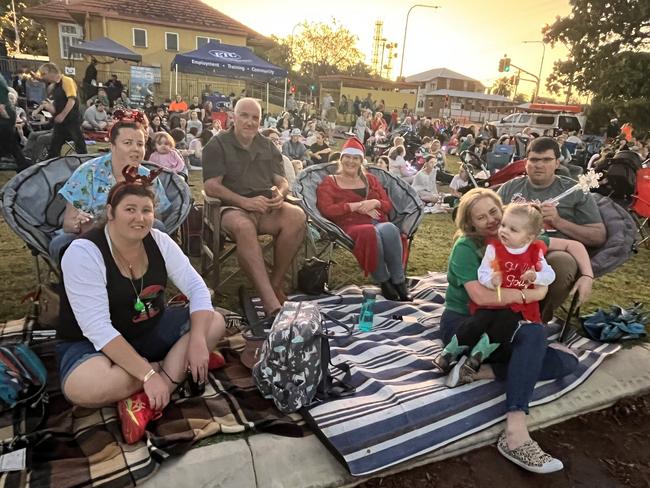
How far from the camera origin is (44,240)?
10.3 feet

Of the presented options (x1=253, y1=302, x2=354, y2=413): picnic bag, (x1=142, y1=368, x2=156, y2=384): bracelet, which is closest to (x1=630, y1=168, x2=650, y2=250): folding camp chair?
(x1=253, y1=302, x2=354, y2=413): picnic bag

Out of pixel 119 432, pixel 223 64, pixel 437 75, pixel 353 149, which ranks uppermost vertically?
pixel 437 75

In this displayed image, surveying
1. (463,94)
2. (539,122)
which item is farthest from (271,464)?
(463,94)

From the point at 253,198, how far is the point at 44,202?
151 cm

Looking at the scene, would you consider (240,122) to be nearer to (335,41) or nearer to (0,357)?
(0,357)

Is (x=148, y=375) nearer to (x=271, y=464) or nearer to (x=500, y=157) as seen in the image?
(x=271, y=464)

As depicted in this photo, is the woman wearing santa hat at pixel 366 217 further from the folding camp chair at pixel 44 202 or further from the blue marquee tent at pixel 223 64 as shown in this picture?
the blue marquee tent at pixel 223 64

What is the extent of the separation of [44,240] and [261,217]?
1.54m

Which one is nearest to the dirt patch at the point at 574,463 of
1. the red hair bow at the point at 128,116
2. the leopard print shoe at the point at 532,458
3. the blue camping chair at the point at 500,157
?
the leopard print shoe at the point at 532,458

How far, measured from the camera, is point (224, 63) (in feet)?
55.9

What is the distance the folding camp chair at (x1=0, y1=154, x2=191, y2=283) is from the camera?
3096 mm

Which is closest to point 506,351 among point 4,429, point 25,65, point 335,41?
point 4,429

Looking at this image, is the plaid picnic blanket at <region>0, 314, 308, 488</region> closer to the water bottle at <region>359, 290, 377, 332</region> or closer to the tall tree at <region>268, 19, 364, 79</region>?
the water bottle at <region>359, 290, 377, 332</region>

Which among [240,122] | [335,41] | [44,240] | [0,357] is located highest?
[335,41]
